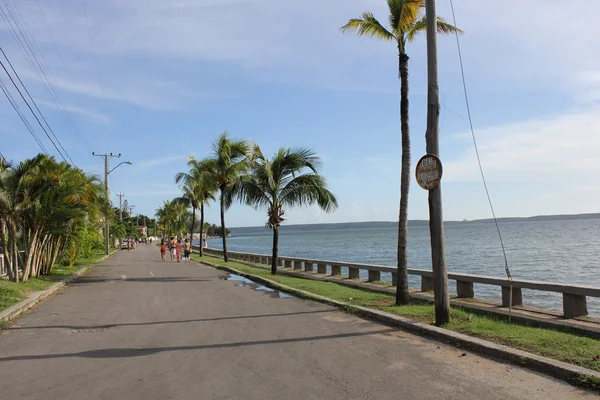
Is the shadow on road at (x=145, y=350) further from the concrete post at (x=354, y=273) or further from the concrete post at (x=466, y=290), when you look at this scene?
the concrete post at (x=354, y=273)

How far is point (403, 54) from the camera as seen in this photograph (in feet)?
38.4

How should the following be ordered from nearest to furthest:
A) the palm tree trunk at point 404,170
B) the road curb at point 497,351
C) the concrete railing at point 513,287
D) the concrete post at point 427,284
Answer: the road curb at point 497,351 → the concrete railing at point 513,287 → the palm tree trunk at point 404,170 → the concrete post at point 427,284

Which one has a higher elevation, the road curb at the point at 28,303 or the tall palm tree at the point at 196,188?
the tall palm tree at the point at 196,188

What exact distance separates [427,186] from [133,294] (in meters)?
9.80

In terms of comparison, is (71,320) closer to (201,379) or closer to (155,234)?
(201,379)

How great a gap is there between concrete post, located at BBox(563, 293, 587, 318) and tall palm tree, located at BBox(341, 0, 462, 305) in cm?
317

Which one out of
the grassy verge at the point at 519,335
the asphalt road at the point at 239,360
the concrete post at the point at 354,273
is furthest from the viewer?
the concrete post at the point at 354,273

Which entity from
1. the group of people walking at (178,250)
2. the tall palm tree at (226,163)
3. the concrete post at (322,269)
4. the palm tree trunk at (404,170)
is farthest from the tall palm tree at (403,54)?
the group of people walking at (178,250)

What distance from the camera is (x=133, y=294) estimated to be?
48.4 ft

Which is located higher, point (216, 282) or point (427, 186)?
point (427, 186)

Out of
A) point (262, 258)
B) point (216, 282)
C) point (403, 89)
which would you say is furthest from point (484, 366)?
point (262, 258)

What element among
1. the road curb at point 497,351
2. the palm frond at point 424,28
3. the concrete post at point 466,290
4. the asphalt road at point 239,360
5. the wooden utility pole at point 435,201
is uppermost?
the palm frond at point 424,28

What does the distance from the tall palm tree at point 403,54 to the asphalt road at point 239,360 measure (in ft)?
6.35

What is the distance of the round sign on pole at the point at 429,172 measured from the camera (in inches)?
343
